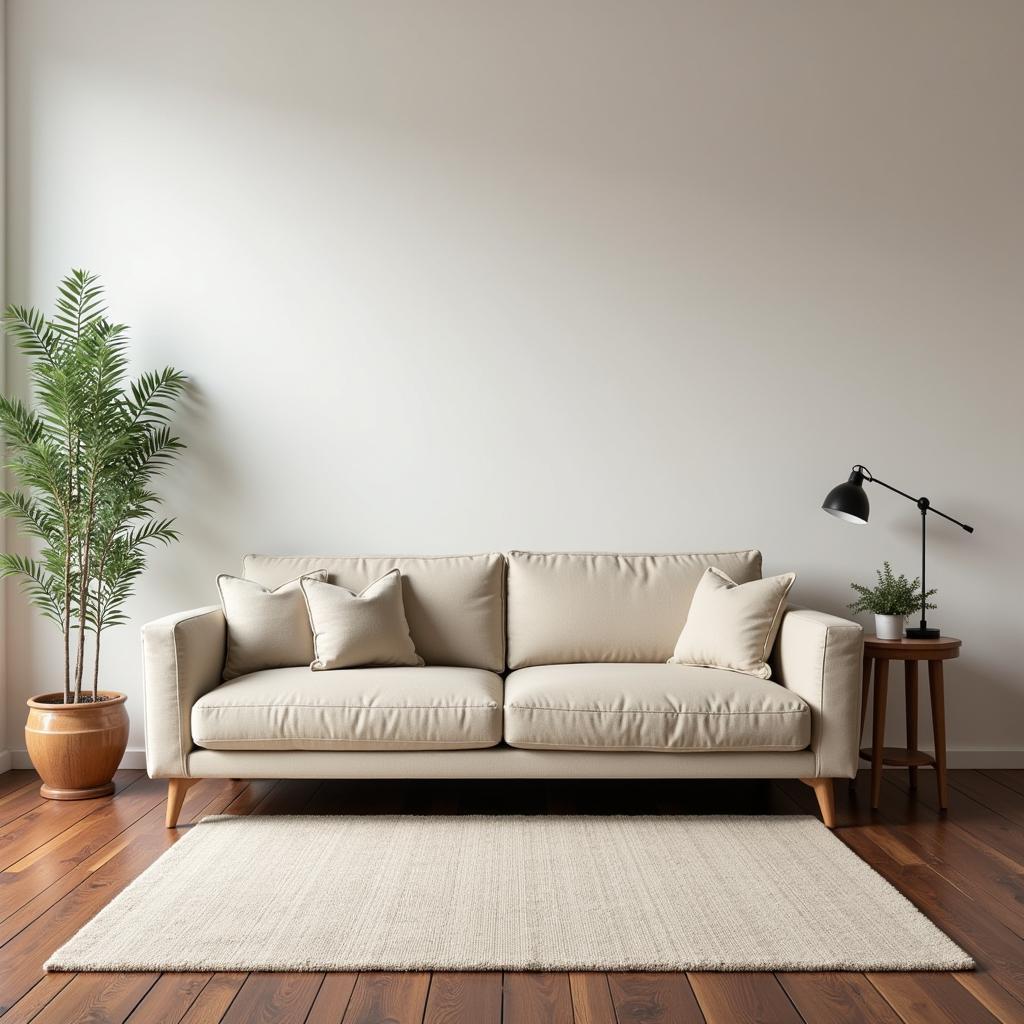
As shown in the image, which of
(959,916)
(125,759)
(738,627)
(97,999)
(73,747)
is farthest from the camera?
(125,759)

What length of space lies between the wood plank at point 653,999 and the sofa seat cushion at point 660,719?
1032 millimetres

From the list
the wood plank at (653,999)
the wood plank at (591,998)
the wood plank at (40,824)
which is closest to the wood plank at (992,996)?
the wood plank at (653,999)

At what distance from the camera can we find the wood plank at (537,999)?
6.53ft

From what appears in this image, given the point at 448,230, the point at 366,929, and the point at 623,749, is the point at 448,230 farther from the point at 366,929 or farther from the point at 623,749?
the point at 366,929

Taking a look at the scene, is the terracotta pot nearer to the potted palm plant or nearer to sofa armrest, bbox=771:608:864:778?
the potted palm plant

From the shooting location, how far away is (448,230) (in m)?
4.08

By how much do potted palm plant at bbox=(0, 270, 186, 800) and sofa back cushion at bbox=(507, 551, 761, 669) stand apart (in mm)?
783

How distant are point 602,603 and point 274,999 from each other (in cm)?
199

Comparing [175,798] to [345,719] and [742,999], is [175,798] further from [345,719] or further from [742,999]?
[742,999]

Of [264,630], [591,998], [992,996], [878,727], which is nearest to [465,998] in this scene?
[591,998]

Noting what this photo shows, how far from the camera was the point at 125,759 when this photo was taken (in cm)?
405

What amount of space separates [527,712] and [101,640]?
1952 millimetres

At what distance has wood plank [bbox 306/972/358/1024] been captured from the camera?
1.99 metres

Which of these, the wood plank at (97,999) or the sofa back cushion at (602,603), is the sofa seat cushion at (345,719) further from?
the wood plank at (97,999)
